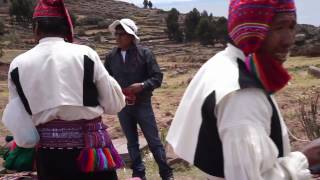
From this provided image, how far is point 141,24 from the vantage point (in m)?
51.8

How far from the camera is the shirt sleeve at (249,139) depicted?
1.68 m

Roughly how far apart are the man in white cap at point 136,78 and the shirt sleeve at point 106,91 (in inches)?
71.0

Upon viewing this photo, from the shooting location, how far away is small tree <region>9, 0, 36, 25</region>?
139ft

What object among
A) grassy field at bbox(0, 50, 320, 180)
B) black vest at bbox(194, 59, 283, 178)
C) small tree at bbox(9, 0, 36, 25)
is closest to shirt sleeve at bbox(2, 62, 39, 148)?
black vest at bbox(194, 59, 283, 178)

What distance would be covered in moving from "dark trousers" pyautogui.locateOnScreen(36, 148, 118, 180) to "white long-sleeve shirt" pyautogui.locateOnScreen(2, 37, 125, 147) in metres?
0.14

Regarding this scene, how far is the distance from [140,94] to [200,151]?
335cm

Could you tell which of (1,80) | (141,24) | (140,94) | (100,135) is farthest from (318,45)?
(141,24)

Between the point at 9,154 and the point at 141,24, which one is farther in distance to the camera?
the point at 141,24

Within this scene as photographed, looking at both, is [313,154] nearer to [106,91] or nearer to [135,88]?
[106,91]

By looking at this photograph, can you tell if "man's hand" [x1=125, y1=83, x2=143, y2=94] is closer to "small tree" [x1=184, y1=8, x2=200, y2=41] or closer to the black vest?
the black vest

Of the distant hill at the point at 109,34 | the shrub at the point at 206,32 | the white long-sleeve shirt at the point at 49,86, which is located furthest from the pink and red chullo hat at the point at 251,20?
the shrub at the point at 206,32

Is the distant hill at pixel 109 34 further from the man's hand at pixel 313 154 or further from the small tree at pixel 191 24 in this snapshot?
the man's hand at pixel 313 154

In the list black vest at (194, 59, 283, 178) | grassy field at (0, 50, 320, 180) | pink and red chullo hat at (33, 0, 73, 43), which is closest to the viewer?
black vest at (194, 59, 283, 178)

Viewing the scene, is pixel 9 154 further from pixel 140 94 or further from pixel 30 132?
pixel 140 94
